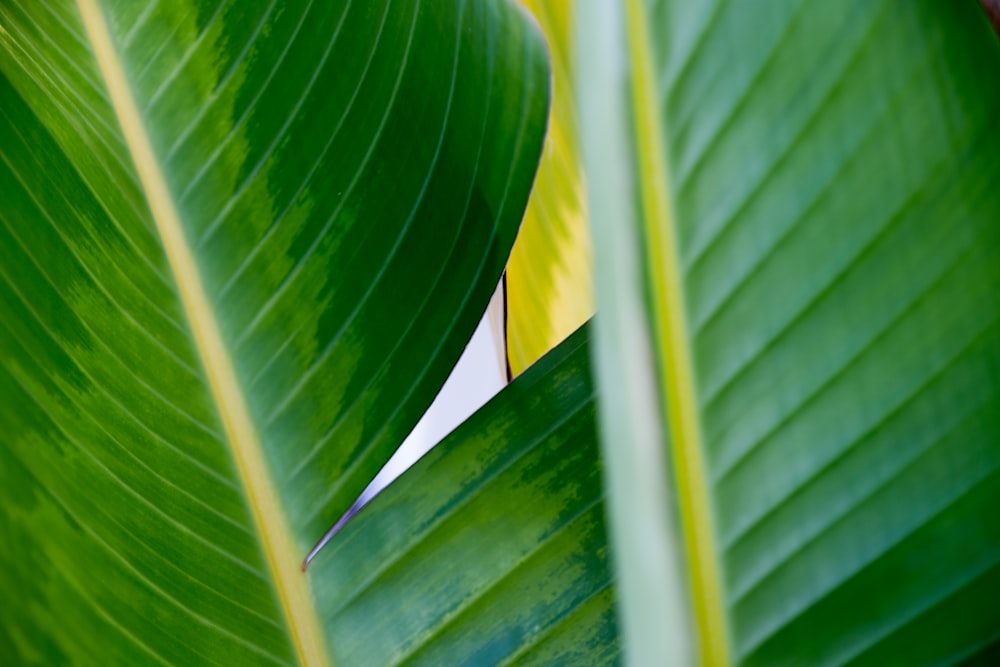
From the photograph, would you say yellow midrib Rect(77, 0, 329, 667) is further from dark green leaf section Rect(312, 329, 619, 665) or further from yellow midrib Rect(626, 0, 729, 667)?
yellow midrib Rect(626, 0, 729, 667)

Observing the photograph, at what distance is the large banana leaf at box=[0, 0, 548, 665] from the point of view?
336mm

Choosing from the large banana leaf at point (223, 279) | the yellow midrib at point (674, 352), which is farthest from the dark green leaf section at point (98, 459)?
the yellow midrib at point (674, 352)

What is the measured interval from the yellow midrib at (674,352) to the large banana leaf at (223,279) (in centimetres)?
15

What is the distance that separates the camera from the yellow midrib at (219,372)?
0.34 metres

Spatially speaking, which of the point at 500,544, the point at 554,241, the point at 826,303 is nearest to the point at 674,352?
the point at 826,303

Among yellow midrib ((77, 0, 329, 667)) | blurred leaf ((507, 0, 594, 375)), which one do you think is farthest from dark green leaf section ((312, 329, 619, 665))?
blurred leaf ((507, 0, 594, 375))

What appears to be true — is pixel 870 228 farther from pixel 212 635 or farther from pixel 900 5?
pixel 212 635

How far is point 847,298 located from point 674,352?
0.05 metres

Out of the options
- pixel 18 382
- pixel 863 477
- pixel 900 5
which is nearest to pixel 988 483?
pixel 863 477

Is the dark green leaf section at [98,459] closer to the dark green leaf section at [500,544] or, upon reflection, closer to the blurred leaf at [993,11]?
the dark green leaf section at [500,544]

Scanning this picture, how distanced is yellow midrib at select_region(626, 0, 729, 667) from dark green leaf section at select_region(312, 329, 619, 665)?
11cm

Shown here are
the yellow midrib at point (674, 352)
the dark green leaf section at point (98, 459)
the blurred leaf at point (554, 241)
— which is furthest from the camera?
the blurred leaf at point (554, 241)

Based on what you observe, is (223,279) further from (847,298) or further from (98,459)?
(847,298)

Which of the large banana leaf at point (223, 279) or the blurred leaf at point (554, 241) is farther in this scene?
the blurred leaf at point (554, 241)
